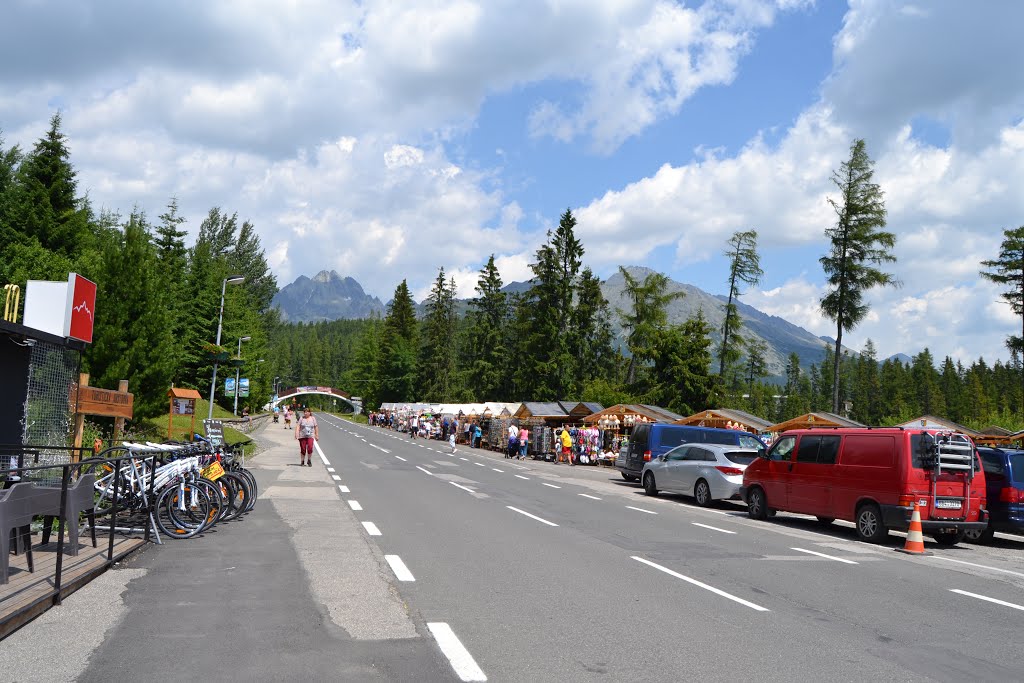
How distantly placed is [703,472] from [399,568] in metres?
11.9

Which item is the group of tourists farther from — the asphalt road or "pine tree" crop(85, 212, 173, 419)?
the asphalt road

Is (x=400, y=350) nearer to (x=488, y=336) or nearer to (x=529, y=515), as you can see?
(x=488, y=336)

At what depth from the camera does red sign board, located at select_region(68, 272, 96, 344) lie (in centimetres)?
1182

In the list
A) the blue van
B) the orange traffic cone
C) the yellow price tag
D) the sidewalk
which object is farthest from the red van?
the yellow price tag

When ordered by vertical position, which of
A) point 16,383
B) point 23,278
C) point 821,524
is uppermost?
point 23,278

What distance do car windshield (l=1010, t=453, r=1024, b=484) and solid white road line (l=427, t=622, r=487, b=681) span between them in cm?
1229

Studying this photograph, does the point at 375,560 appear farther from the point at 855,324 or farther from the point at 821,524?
the point at 855,324

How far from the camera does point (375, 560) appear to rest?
9344 mm

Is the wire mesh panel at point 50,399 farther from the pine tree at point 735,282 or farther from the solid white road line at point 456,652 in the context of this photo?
the pine tree at point 735,282

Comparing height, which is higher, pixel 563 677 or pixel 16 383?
pixel 16 383

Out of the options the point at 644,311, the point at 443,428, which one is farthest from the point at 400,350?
the point at 443,428

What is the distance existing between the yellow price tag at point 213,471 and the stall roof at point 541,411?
34349 millimetres

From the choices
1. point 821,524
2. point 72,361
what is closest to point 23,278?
point 72,361

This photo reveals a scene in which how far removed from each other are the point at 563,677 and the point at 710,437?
19612 mm
